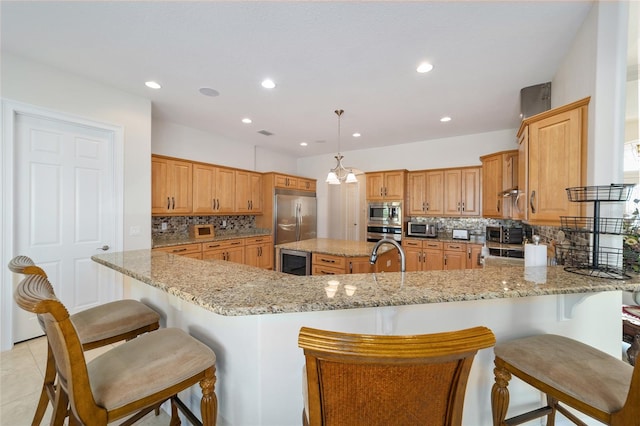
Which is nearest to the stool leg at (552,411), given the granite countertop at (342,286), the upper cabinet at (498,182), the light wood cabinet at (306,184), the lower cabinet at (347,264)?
the granite countertop at (342,286)

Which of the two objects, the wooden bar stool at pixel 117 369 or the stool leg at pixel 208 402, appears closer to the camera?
the wooden bar stool at pixel 117 369

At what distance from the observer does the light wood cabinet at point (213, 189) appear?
4.34 metres

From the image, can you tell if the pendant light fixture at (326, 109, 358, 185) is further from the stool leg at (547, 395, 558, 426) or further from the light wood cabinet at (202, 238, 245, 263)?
the stool leg at (547, 395, 558, 426)

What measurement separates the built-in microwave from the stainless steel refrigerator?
1.41m

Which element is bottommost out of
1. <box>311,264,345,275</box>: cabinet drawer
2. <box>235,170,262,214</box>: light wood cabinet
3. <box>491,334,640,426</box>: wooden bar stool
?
<box>311,264,345,275</box>: cabinet drawer

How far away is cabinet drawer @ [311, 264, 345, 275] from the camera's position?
3121mm

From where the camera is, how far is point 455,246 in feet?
14.8

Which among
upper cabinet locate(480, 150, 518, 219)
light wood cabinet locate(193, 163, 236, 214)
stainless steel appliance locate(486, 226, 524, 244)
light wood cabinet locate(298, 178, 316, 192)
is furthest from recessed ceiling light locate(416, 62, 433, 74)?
light wood cabinet locate(298, 178, 316, 192)

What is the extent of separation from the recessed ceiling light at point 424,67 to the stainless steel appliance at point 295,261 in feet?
7.81

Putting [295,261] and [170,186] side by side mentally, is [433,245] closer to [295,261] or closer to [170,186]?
[295,261]

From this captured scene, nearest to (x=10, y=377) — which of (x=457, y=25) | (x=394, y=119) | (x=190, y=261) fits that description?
(x=190, y=261)

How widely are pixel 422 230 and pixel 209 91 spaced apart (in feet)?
13.8

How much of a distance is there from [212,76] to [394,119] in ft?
8.45

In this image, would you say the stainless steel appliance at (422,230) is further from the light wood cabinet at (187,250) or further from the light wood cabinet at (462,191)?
the light wood cabinet at (187,250)
